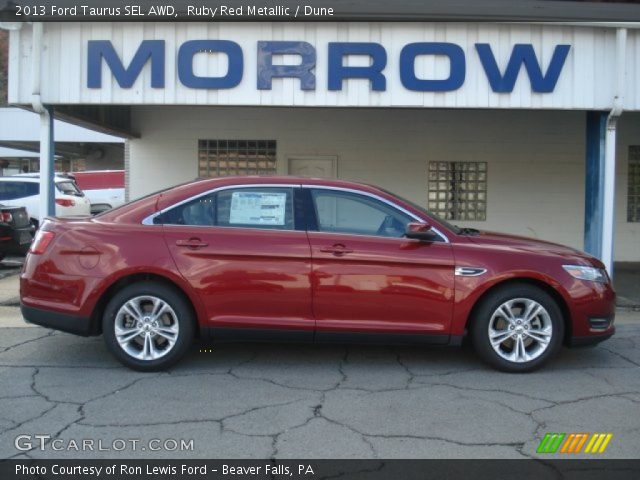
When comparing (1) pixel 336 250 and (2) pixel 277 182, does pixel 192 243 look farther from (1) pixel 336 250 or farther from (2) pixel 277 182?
(1) pixel 336 250

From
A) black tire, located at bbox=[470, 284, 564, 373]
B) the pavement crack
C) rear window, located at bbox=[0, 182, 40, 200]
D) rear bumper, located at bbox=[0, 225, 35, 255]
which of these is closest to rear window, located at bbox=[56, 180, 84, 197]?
rear window, located at bbox=[0, 182, 40, 200]

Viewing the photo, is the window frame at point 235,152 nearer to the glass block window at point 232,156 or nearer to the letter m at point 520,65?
the glass block window at point 232,156

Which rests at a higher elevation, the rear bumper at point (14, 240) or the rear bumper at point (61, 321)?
the rear bumper at point (14, 240)

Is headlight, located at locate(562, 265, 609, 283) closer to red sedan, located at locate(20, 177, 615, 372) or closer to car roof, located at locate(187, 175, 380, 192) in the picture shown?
red sedan, located at locate(20, 177, 615, 372)

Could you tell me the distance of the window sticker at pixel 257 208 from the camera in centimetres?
552

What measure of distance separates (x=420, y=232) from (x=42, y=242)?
3113mm

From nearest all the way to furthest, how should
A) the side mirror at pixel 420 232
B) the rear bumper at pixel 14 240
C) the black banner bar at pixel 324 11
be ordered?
1. the side mirror at pixel 420 232
2. the black banner bar at pixel 324 11
3. the rear bumper at pixel 14 240

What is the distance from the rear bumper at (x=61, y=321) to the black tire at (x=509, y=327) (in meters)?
3.16

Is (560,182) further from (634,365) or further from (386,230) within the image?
(386,230)

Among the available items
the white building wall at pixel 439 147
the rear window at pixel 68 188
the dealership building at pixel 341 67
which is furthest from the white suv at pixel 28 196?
the dealership building at pixel 341 67

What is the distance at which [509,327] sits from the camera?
5.46m

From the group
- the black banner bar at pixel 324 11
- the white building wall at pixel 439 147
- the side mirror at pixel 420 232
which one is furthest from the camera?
the white building wall at pixel 439 147

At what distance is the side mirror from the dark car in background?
801 centimetres
